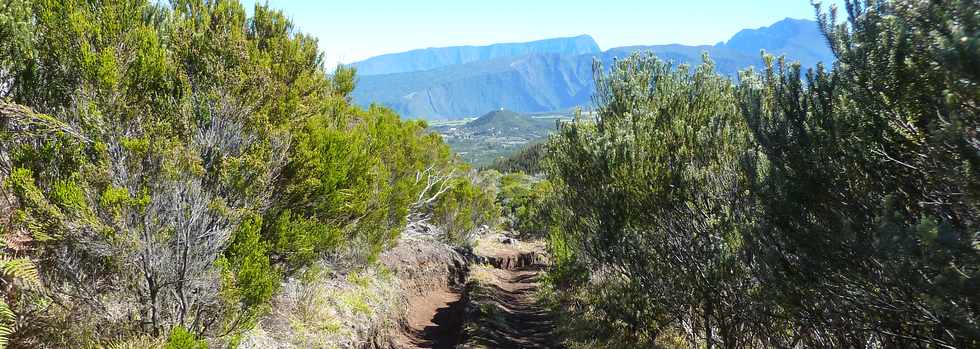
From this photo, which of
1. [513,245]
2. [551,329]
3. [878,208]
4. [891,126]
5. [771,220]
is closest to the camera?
[891,126]

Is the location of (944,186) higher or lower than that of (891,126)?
lower

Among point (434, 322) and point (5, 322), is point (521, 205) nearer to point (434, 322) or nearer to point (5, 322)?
point (434, 322)

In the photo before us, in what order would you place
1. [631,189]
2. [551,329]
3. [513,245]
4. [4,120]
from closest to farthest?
1. [4,120]
2. [631,189]
3. [551,329]
4. [513,245]

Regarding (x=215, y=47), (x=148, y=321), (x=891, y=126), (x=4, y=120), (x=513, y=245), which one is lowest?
(x=513, y=245)

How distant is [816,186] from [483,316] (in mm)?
11619

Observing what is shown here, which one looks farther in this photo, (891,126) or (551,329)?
(551,329)

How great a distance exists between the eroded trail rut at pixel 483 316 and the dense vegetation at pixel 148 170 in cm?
595

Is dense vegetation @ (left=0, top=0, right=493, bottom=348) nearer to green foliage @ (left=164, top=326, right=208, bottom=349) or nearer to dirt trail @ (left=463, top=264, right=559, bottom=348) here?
green foliage @ (left=164, top=326, right=208, bottom=349)

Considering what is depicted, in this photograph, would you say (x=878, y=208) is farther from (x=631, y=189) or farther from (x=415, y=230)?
(x=415, y=230)

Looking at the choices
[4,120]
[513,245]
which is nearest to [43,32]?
[4,120]

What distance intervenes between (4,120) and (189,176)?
179 cm

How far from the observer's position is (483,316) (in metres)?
14.3

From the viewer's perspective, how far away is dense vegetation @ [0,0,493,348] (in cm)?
509

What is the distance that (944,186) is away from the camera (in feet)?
9.74
